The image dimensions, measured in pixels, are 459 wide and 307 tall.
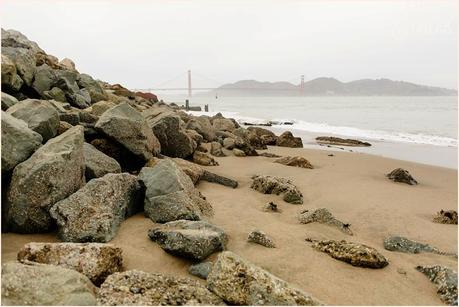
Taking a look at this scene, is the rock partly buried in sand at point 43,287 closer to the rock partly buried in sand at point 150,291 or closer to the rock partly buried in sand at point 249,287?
the rock partly buried in sand at point 150,291

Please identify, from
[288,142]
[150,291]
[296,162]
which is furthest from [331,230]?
[288,142]

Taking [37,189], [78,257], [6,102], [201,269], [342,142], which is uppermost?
[6,102]

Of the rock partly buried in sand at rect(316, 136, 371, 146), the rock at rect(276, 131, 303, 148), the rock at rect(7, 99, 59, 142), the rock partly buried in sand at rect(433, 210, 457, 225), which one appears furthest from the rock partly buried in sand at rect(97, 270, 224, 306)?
the rock partly buried in sand at rect(316, 136, 371, 146)

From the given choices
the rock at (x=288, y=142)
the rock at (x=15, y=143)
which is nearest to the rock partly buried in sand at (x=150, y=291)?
the rock at (x=15, y=143)

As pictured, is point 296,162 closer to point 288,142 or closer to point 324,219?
point 324,219

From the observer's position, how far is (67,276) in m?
2.39

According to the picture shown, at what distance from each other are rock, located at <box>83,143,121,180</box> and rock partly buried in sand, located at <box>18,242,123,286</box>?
1.58m

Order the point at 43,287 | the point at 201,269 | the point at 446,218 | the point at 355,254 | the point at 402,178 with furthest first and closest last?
the point at 402,178
the point at 446,218
the point at 355,254
the point at 201,269
the point at 43,287

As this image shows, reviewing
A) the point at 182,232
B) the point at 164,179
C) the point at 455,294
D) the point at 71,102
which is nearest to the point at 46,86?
the point at 71,102

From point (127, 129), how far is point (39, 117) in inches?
42.2

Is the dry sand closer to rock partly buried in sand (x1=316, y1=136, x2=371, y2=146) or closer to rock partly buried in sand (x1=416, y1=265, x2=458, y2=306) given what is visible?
rock partly buried in sand (x1=416, y1=265, x2=458, y2=306)

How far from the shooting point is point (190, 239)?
10.4 ft

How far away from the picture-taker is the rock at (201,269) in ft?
9.82

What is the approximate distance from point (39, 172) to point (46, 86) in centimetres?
610
